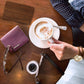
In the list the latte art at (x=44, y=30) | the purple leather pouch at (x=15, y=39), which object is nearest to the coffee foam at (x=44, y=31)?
the latte art at (x=44, y=30)

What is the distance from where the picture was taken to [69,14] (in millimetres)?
976

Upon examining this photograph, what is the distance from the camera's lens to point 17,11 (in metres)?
0.99

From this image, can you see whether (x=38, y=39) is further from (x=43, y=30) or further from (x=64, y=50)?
(x=64, y=50)

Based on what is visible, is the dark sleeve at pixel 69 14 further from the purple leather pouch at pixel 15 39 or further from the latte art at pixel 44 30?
the purple leather pouch at pixel 15 39

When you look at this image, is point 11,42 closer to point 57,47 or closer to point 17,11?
point 17,11

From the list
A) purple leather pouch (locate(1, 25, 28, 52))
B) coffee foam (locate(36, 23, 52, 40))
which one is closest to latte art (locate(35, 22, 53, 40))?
coffee foam (locate(36, 23, 52, 40))

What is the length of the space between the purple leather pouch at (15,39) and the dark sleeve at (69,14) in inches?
12.7

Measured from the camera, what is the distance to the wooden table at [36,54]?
957 mm

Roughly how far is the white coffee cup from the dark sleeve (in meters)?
0.13

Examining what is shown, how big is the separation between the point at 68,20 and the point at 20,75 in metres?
0.54

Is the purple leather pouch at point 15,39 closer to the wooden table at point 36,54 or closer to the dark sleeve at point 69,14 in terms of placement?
the wooden table at point 36,54

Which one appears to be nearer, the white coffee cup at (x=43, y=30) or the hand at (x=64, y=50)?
the hand at (x=64, y=50)

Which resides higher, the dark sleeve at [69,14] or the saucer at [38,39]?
the dark sleeve at [69,14]

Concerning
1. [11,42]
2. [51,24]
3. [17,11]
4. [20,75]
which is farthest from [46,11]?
[20,75]
